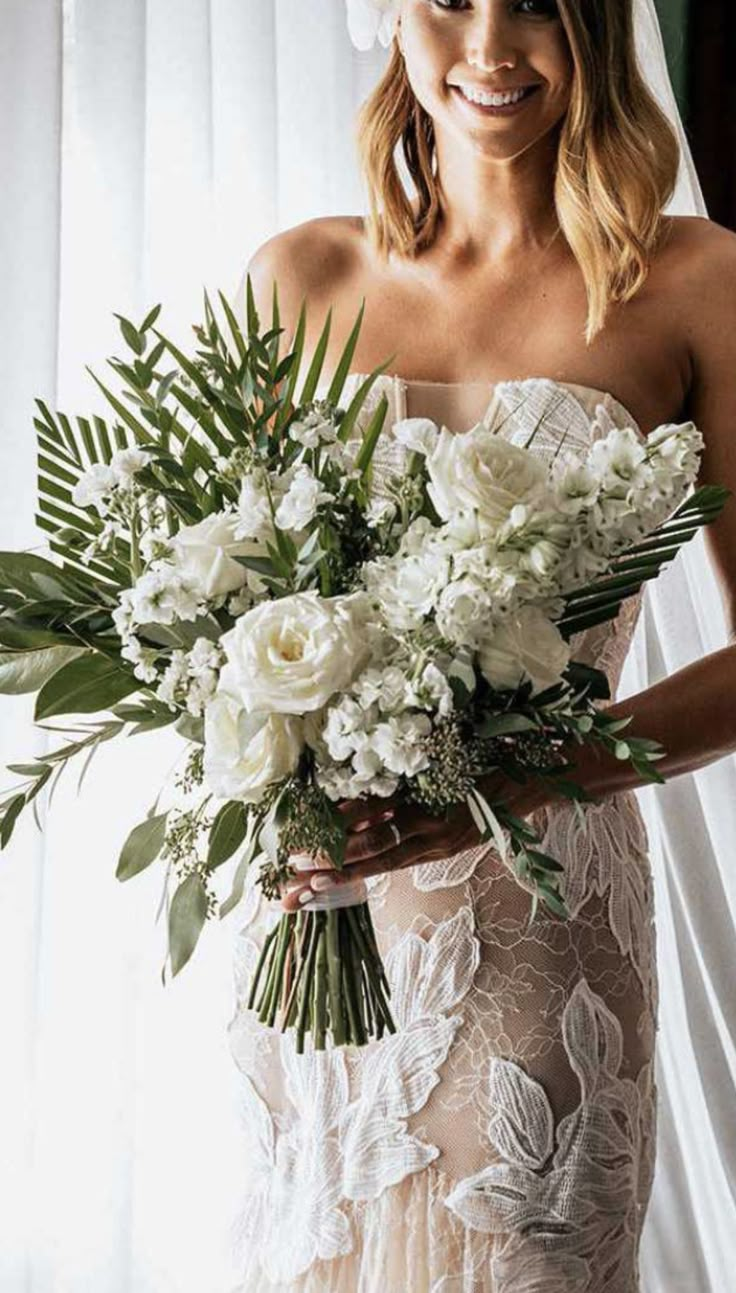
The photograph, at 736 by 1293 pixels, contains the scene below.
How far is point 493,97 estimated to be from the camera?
1804mm

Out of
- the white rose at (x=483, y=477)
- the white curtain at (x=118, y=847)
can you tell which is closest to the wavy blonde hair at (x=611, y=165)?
the white rose at (x=483, y=477)

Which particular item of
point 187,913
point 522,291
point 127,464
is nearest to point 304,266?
point 522,291

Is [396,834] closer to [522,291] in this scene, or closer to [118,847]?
[522,291]

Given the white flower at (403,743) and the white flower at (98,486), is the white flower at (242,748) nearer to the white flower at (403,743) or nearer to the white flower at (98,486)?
the white flower at (403,743)

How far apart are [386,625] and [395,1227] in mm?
641

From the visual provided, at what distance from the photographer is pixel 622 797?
5.82ft

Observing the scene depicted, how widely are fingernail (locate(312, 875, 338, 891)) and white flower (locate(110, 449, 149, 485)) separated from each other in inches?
14.5

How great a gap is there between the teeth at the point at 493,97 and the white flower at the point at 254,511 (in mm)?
707

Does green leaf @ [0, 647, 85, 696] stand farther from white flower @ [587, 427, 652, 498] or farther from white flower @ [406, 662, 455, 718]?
white flower @ [587, 427, 652, 498]

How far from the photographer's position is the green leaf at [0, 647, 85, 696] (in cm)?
141

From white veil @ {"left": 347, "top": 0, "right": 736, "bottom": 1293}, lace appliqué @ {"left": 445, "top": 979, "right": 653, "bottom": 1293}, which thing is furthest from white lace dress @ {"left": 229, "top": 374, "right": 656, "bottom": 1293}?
white veil @ {"left": 347, "top": 0, "right": 736, "bottom": 1293}

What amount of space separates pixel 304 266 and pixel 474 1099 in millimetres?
971

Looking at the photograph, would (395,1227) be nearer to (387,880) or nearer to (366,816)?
(387,880)

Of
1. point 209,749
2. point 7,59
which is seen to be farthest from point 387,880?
point 7,59
